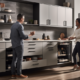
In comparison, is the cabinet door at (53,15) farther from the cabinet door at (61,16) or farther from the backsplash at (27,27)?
the backsplash at (27,27)

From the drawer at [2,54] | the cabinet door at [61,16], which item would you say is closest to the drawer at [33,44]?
the drawer at [2,54]

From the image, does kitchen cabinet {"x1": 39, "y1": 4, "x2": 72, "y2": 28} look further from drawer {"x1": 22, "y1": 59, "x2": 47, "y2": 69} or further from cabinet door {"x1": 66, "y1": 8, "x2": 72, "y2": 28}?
drawer {"x1": 22, "y1": 59, "x2": 47, "y2": 69}

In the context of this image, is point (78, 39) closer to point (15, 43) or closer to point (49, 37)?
point (49, 37)

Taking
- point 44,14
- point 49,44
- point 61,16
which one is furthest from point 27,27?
point 61,16

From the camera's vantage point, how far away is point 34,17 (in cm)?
543

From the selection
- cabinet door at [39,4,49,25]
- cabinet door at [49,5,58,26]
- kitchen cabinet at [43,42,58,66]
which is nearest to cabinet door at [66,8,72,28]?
cabinet door at [49,5,58,26]

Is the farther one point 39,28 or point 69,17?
point 69,17

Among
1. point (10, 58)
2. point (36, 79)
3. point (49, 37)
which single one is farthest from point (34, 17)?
point (36, 79)

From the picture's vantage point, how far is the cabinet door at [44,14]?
17.4 feet

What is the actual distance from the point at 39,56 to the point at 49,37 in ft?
3.25

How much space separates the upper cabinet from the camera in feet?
17.5

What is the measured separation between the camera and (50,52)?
5035 millimetres

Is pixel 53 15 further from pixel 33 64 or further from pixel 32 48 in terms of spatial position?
pixel 33 64

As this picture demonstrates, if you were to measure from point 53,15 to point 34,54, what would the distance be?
1.70m
